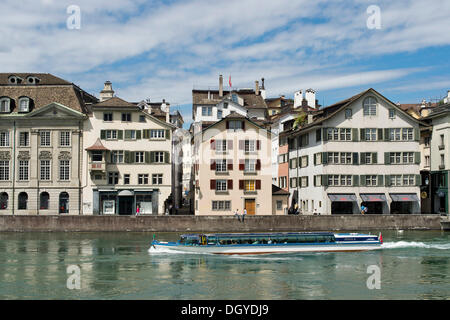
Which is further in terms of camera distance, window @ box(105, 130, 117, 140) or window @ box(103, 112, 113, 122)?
window @ box(103, 112, 113, 122)

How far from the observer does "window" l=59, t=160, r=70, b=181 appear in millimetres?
72938

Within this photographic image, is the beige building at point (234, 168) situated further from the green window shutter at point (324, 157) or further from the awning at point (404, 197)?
the awning at point (404, 197)

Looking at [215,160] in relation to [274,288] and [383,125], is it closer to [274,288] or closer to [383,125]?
[383,125]

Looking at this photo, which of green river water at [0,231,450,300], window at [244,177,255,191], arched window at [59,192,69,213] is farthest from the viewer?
arched window at [59,192,69,213]

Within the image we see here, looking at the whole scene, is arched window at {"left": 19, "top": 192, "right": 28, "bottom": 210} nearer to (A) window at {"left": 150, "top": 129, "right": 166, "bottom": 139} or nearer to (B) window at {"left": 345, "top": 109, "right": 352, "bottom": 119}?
(A) window at {"left": 150, "top": 129, "right": 166, "bottom": 139}

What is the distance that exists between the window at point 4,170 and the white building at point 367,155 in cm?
3777

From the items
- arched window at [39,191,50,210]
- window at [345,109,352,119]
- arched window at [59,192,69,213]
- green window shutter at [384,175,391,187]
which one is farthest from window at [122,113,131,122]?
green window shutter at [384,175,391,187]

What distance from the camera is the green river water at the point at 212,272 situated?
31828 mm

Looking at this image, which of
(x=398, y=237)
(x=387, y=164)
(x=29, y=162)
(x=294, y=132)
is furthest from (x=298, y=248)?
(x=29, y=162)

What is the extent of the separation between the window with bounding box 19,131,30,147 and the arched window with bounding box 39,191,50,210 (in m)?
6.40

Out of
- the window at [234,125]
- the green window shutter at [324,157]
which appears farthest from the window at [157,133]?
the green window shutter at [324,157]

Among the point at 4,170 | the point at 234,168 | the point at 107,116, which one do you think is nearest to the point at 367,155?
the point at 234,168

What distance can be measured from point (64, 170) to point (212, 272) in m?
38.8
